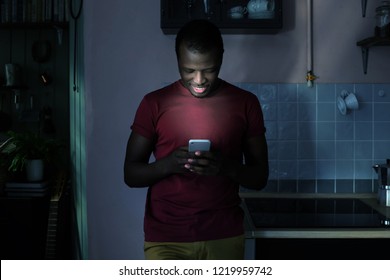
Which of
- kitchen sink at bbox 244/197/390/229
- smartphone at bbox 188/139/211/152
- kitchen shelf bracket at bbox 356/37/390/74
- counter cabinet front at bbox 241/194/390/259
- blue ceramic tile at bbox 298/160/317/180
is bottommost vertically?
counter cabinet front at bbox 241/194/390/259

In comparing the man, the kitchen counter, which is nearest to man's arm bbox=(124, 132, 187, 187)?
the man

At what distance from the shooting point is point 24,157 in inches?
104

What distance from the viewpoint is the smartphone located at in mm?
1277

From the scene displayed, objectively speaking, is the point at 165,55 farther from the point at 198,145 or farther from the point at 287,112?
the point at 198,145

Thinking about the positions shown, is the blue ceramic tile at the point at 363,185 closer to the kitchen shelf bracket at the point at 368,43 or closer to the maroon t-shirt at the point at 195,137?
the kitchen shelf bracket at the point at 368,43

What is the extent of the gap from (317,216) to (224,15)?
2.97ft

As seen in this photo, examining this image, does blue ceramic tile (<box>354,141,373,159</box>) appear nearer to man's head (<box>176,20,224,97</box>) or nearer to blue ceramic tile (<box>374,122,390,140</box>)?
blue ceramic tile (<box>374,122,390,140</box>)

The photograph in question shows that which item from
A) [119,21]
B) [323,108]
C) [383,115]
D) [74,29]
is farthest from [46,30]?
[383,115]

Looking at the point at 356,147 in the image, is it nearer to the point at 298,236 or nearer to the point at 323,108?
the point at 323,108

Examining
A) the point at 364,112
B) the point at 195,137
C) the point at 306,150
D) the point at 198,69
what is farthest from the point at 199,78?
the point at 364,112

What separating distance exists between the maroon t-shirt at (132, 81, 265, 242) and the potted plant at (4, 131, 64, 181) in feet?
4.92

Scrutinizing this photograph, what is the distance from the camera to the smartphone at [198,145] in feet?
4.19

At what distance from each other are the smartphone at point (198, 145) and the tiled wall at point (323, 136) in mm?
926

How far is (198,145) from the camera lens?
129 centimetres
